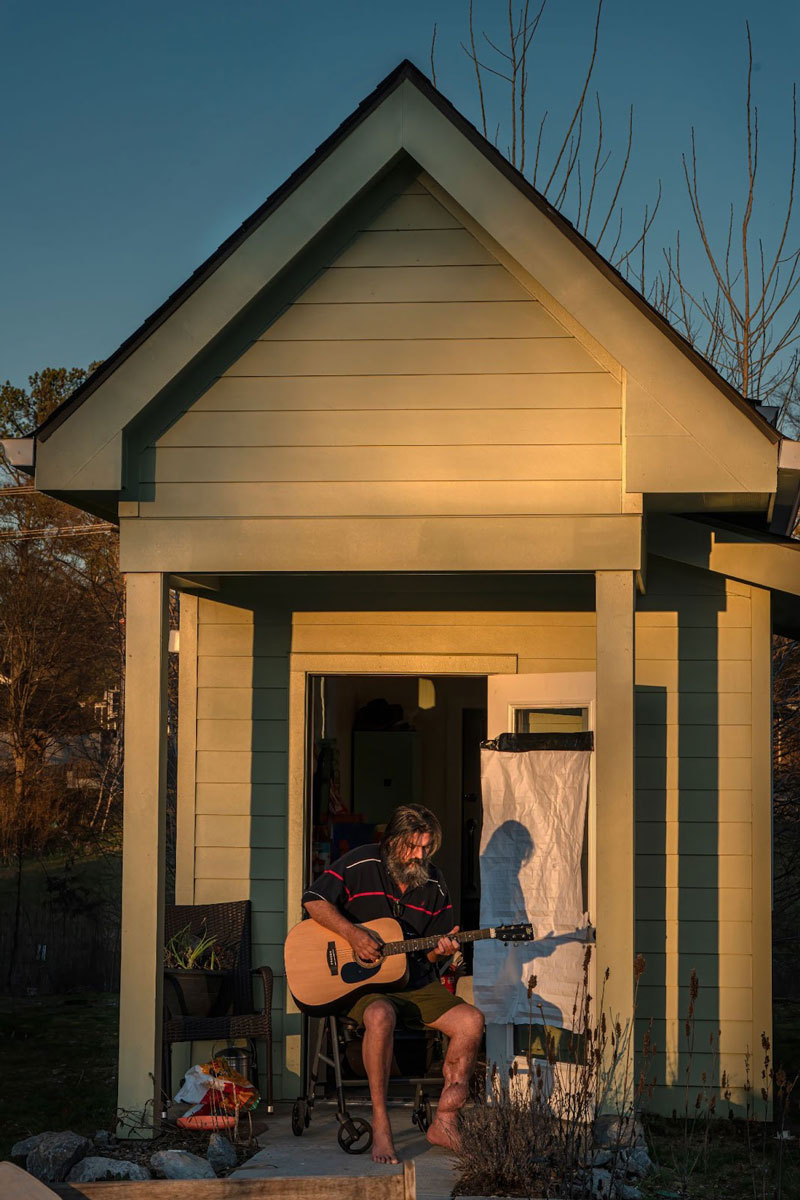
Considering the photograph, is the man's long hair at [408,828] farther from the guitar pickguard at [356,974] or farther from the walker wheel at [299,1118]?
the walker wheel at [299,1118]

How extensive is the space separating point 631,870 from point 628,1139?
3.69 ft

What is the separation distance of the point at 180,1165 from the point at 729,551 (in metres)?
4.10

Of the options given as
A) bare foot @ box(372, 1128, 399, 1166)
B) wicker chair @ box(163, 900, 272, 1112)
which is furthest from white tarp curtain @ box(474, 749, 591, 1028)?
wicker chair @ box(163, 900, 272, 1112)

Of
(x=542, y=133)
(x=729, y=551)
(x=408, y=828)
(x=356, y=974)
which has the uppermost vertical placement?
(x=542, y=133)

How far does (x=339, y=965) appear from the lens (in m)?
6.23

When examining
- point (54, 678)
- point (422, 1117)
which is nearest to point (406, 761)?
point (422, 1117)

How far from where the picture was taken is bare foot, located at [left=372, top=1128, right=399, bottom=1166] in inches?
229

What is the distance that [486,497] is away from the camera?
6.41m

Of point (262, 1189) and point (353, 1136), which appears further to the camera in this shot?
point (353, 1136)

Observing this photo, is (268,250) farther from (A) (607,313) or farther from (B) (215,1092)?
(B) (215,1092)

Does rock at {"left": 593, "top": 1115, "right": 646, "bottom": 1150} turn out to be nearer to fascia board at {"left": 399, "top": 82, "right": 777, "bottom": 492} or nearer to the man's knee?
the man's knee

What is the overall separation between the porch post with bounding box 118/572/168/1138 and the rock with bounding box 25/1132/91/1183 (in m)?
0.27

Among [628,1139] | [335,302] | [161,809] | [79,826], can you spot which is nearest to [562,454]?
[335,302]

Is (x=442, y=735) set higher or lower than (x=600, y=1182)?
higher
